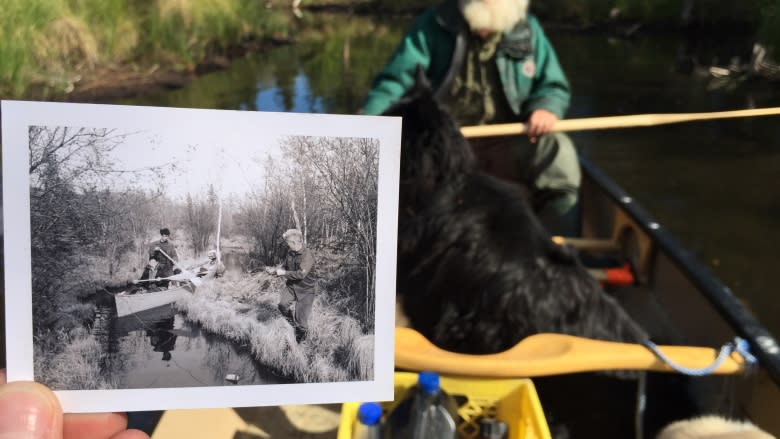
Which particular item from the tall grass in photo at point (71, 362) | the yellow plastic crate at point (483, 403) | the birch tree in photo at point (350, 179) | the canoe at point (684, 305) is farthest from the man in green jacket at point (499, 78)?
the tall grass in photo at point (71, 362)

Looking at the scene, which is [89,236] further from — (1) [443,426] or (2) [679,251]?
(2) [679,251]

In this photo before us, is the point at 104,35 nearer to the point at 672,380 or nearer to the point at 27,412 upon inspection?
the point at 27,412

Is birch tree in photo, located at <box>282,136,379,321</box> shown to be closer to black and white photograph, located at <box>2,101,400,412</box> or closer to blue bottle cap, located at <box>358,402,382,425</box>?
black and white photograph, located at <box>2,101,400,412</box>

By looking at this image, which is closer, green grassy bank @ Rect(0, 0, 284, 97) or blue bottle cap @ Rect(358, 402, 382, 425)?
blue bottle cap @ Rect(358, 402, 382, 425)

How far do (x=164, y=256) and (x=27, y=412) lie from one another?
199 millimetres

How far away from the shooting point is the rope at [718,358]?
92 cm

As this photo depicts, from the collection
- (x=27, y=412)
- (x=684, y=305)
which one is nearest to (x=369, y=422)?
(x=27, y=412)

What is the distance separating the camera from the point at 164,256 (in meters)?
0.58

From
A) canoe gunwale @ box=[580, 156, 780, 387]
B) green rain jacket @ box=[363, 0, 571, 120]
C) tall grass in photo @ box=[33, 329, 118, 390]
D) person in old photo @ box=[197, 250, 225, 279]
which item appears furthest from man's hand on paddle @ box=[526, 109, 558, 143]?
tall grass in photo @ box=[33, 329, 118, 390]

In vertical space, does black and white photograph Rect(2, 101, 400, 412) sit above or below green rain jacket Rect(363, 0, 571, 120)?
below

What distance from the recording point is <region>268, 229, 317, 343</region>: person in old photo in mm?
602

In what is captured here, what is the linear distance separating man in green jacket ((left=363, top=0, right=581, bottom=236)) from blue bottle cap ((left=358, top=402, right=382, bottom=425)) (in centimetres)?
121

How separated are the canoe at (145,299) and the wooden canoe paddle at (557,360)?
46 centimetres

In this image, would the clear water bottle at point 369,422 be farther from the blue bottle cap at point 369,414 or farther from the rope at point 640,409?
the rope at point 640,409
